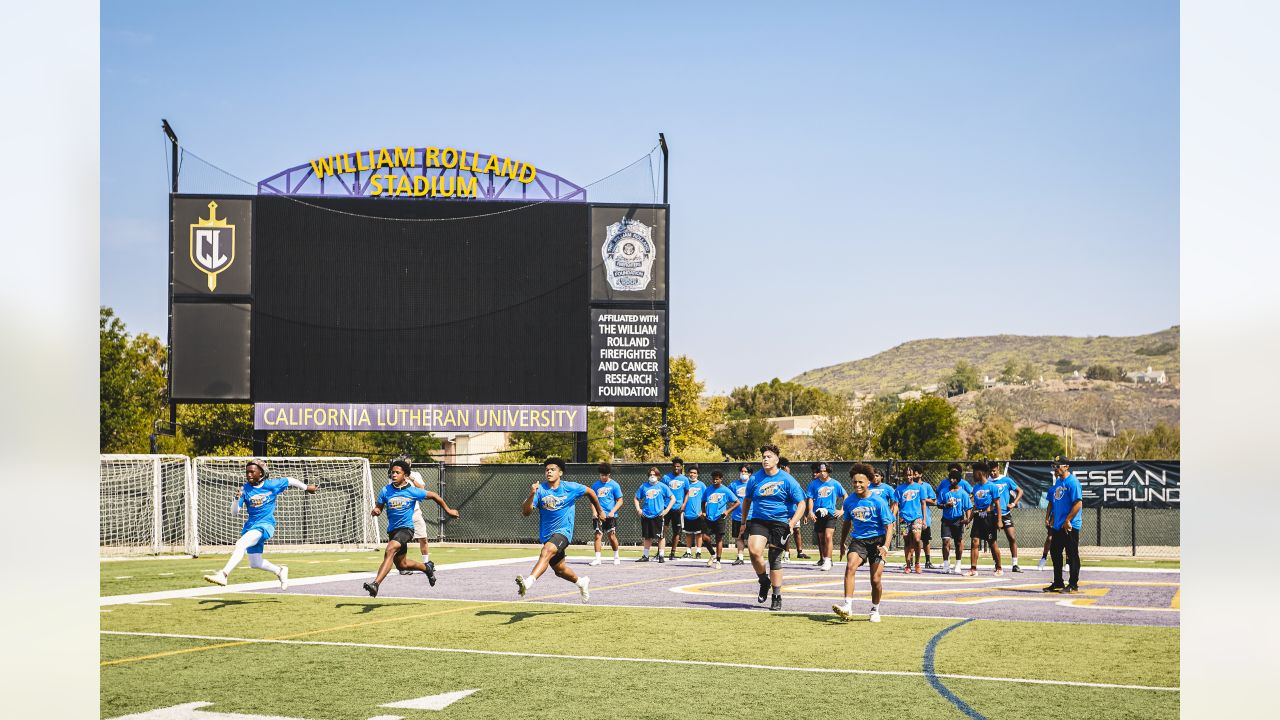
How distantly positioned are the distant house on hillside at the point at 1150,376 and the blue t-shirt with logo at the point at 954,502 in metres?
143

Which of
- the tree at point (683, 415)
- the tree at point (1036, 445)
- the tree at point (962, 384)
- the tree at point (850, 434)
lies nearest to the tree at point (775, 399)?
the tree at point (962, 384)

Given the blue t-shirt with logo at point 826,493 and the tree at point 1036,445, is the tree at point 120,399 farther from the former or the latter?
the tree at point 1036,445

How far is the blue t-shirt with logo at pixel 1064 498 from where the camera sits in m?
17.3

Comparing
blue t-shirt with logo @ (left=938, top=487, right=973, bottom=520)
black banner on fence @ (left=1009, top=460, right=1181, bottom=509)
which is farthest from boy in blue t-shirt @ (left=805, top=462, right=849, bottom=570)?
black banner on fence @ (left=1009, top=460, right=1181, bottom=509)

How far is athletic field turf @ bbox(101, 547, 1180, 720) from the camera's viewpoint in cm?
852

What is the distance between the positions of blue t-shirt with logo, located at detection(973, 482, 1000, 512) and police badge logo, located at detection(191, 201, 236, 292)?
22.4 m

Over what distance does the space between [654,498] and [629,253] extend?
1131 centimetres

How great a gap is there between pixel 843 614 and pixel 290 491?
81.3 ft

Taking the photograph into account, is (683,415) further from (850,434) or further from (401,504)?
(401,504)

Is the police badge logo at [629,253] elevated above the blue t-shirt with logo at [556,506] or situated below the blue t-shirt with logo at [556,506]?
above

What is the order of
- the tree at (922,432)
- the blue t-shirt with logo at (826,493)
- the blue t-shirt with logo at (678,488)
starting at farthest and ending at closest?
the tree at (922,432)
the blue t-shirt with logo at (678,488)
the blue t-shirt with logo at (826,493)
